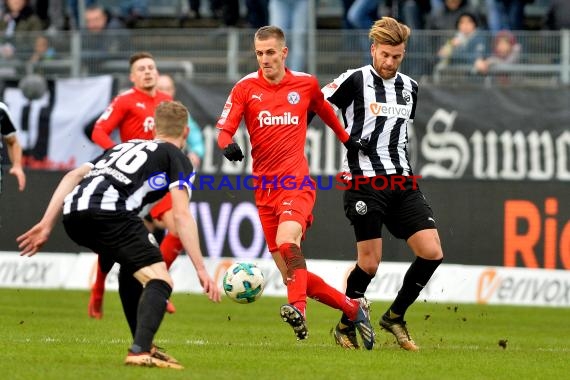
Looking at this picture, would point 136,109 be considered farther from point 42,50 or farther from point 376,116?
point 42,50

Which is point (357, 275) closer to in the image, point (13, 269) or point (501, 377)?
→ point (501, 377)

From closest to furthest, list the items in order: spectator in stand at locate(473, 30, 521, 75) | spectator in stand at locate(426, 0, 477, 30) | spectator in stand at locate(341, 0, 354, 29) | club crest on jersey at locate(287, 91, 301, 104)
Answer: club crest on jersey at locate(287, 91, 301, 104), spectator in stand at locate(473, 30, 521, 75), spectator in stand at locate(426, 0, 477, 30), spectator in stand at locate(341, 0, 354, 29)

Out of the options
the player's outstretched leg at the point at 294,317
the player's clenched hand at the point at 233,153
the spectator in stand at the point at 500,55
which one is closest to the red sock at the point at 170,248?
the player's clenched hand at the point at 233,153

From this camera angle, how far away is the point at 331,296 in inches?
400

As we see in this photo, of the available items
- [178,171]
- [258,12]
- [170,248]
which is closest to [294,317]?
[178,171]

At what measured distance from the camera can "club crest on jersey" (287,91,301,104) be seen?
1051 cm

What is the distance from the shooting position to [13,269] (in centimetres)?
1716

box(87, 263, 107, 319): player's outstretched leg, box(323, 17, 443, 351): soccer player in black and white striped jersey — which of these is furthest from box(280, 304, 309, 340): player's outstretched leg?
box(87, 263, 107, 319): player's outstretched leg

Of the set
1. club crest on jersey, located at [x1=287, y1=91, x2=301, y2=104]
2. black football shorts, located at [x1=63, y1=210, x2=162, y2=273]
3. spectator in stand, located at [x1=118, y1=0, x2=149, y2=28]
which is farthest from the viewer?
spectator in stand, located at [x1=118, y1=0, x2=149, y2=28]

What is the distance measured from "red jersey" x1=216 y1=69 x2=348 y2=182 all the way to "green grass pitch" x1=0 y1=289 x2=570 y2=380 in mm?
1473

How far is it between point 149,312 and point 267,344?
2.65 meters

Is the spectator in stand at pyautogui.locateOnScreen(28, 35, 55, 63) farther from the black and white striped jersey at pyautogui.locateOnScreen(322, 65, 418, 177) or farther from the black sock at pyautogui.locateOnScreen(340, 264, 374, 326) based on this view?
the black sock at pyautogui.locateOnScreen(340, 264, 374, 326)

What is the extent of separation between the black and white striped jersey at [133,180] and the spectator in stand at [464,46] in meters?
11.3

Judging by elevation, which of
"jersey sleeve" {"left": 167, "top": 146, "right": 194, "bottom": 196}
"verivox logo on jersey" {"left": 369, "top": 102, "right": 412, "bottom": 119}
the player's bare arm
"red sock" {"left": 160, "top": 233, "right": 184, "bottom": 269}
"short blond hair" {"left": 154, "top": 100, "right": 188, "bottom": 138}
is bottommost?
"red sock" {"left": 160, "top": 233, "right": 184, "bottom": 269}
